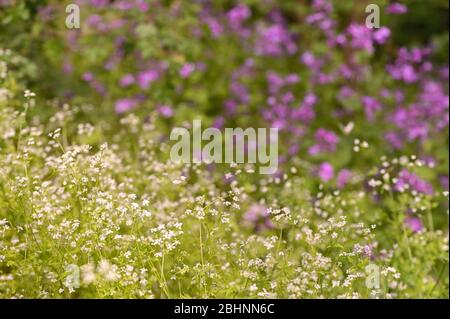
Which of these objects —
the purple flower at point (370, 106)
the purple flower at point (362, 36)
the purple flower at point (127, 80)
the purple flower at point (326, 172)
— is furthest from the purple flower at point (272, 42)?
the purple flower at point (326, 172)

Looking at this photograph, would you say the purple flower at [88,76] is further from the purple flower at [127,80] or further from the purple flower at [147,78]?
the purple flower at [147,78]

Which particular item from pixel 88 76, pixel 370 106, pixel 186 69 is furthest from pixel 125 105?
pixel 370 106

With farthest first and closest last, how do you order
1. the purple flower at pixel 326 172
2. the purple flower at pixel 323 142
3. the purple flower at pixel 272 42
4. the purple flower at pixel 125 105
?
the purple flower at pixel 272 42, the purple flower at pixel 125 105, the purple flower at pixel 323 142, the purple flower at pixel 326 172

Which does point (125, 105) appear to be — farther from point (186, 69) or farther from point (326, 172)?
point (326, 172)

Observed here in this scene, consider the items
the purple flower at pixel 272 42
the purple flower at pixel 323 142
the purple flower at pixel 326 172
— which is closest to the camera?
the purple flower at pixel 326 172

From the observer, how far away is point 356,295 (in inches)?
104

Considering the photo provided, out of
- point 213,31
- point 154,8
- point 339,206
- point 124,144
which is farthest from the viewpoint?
point 213,31

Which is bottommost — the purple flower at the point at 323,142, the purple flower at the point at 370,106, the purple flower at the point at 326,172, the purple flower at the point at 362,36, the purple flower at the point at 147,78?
the purple flower at the point at 326,172

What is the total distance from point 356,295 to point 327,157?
2.53 metres

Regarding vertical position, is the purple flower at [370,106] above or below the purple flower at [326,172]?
above

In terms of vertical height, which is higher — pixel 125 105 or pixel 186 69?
pixel 186 69

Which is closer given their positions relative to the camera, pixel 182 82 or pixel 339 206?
pixel 339 206
